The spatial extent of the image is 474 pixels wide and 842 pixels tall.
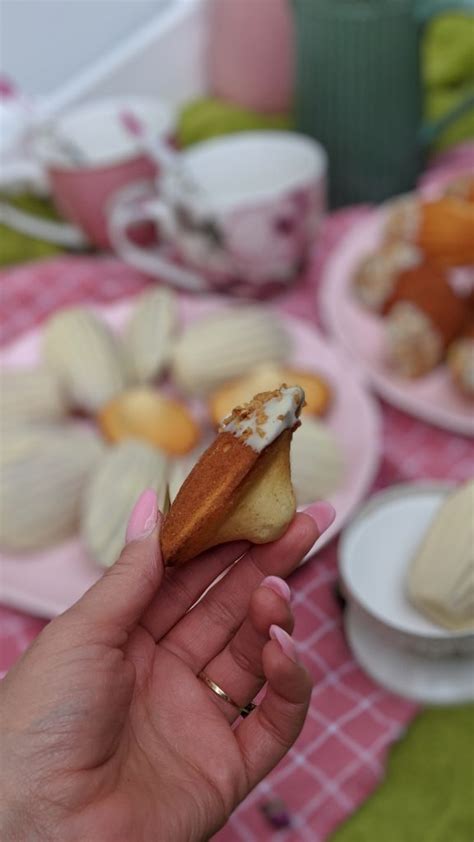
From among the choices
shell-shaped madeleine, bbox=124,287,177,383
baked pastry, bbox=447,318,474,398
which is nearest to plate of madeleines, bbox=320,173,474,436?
baked pastry, bbox=447,318,474,398

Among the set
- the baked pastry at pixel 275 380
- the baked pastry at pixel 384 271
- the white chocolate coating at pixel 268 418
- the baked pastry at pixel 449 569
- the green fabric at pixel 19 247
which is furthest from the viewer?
the green fabric at pixel 19 247

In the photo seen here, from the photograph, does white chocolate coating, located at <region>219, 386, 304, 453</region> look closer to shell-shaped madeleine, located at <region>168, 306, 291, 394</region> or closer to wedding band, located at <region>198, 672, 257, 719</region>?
wedding band, located at <region>198, 672, 257, 719</region>

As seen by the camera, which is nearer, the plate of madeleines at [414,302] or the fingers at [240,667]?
the fingers at [240,667]

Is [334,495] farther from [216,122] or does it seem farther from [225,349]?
[216,122]

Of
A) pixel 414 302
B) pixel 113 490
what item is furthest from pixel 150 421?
pixel 414 302

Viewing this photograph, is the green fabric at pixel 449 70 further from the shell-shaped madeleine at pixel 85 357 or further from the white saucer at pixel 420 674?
the white saucer at pixel 420 674

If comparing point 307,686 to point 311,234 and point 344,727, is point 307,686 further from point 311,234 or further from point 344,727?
point 311,234

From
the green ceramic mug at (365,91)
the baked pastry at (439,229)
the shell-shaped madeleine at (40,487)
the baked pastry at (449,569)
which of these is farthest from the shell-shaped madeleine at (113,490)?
the green ceramic mug at (365,91)
